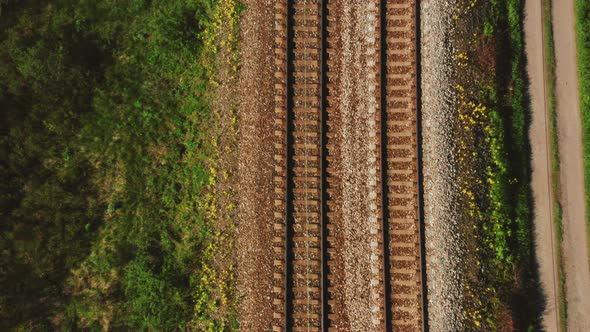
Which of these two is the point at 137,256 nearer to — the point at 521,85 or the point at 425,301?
the point at 425,301

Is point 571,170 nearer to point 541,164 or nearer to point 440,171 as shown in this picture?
point 541,164

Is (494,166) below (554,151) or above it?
below

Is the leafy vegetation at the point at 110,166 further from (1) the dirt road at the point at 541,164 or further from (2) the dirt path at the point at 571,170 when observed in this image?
(2) the dirt path at the point at 571,170

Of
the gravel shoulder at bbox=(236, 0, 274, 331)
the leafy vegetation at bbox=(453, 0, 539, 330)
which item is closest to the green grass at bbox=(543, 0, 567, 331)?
the leafy vegetation at bbox=(453, 0, 539, 330)

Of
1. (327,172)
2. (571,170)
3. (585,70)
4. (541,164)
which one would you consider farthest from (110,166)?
(585,70)

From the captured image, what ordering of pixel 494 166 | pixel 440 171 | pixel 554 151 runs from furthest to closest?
pixel 554 151 → pixel 494 166 → pixel 440 171

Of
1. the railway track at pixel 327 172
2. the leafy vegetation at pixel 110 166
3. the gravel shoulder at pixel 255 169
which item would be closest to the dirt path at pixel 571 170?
the railway track at pixel 327 172

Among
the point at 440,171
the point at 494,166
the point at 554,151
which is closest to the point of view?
the point at 440,171
